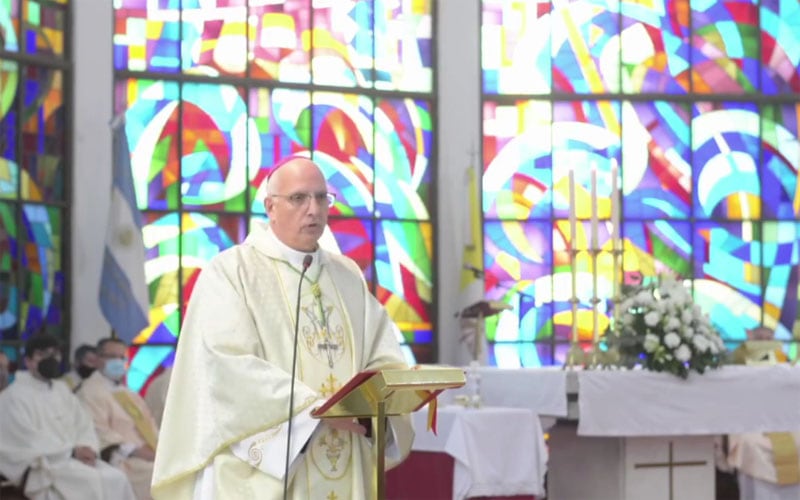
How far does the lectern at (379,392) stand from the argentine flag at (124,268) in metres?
6.29

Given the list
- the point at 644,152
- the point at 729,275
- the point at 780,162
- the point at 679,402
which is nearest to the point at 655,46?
the point at 644,152

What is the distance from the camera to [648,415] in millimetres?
7863

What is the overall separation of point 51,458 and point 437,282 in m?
4.43

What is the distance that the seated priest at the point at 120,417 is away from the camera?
30.9 ft

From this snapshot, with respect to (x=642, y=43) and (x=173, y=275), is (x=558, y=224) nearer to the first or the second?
(x=642, y=43)

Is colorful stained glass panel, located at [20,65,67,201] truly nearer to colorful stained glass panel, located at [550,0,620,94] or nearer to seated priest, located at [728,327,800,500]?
colorful stained glass panel, located at [550,0,620,94]

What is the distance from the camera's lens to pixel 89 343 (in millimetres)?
10672

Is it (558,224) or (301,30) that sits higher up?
(301,30)

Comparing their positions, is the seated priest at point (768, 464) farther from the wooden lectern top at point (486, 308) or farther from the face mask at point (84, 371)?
the face mask at point (84, 371)

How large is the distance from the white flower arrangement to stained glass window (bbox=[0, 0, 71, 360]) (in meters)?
4.40

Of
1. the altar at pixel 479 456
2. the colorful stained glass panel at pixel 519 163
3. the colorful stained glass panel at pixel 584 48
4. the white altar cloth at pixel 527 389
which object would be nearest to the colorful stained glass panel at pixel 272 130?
the colorful stained glass panel at pixel 519 163

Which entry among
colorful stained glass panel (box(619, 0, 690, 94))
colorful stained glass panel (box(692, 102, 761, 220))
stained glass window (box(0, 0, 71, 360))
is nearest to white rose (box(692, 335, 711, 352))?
stained glass window (box(0, 0, 71, 360))

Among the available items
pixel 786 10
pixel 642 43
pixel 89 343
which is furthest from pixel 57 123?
pixel 786 10

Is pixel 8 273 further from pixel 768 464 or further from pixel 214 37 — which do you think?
pixel 768 464
